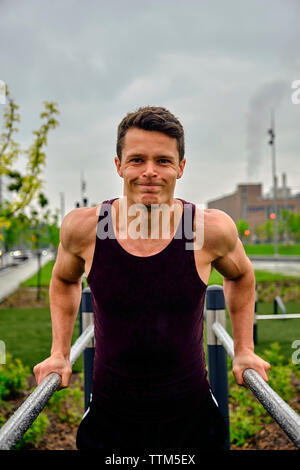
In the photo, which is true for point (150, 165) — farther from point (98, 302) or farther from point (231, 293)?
point (231, 293)

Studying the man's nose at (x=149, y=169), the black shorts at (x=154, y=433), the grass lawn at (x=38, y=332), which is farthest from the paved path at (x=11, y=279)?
the man's nose at (x=149, y=169)

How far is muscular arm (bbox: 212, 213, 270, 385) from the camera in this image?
147cm

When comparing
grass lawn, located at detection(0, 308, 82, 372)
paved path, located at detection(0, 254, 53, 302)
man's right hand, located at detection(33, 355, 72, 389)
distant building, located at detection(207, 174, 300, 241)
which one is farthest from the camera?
distant building, located at detection(207, 174, 300, 241)

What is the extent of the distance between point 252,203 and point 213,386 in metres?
73.6

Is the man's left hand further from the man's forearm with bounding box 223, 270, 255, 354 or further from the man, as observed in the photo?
the man's forearm with bounding box 223, 270, 255, 354

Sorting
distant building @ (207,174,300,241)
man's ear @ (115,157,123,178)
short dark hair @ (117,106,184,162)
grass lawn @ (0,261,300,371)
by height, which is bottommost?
grass lawn @ (0,261,300,371)

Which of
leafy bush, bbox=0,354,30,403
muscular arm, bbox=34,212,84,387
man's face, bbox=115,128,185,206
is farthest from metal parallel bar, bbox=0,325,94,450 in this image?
leafy bush, bbox=0,354,30,403

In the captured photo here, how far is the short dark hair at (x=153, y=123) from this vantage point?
1355 mm

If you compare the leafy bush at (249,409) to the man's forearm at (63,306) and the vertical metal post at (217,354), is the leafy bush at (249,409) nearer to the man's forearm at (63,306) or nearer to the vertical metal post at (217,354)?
the vertical metal post at (217,354)

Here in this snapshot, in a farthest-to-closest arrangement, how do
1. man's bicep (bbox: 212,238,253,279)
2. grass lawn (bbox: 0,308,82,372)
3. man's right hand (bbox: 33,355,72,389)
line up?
grass lawn (bbox: 0,308,82,372), man's bicep (bbox: 212,238,253,279), man's right hand (bbox: 33,355,72,389)

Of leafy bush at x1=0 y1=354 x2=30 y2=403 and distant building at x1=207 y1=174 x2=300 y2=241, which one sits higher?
distant building at x1=207 y1=174 x2=300 y2=241

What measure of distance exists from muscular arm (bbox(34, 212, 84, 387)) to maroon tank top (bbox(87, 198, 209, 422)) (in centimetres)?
14

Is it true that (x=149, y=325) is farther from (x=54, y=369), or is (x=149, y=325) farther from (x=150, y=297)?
(x=54, y=369)
